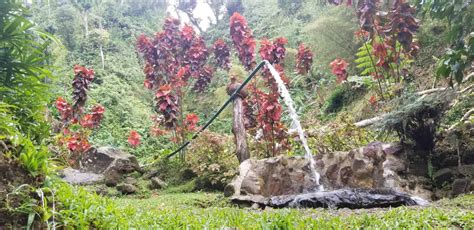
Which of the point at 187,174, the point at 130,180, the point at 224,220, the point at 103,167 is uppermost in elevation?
the point at 103,167

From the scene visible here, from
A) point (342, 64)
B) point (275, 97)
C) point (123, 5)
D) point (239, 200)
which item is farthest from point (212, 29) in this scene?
point (239, 200)

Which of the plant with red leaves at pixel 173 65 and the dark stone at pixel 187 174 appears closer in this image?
the dark stone at pixel 187 174

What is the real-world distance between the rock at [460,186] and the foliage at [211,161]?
11.0 ft

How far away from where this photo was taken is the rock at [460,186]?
4.12 meters

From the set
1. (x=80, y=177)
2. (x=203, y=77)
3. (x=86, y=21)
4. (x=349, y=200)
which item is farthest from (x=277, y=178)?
(x=86, y=21)

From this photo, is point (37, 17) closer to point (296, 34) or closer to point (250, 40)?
point (296, 34)

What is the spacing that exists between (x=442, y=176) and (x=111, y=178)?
5433mm

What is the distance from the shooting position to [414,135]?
476cm

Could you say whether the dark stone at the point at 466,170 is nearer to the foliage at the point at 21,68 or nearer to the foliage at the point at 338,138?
the foliage at the point at 338,138

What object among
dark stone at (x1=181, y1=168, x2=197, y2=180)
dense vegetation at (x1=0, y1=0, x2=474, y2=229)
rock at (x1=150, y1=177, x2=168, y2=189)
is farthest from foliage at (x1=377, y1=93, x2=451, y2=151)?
rock at (x1=150, y1=177, x2=168, y2=189)

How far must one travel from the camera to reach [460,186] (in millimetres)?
4168

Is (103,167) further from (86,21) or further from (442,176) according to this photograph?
(86,21)

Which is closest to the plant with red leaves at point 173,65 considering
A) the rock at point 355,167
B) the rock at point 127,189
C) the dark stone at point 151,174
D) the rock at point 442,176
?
the dark stone at point 151,174

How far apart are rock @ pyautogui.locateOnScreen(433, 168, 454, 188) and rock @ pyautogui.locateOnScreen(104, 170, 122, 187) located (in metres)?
5.33
